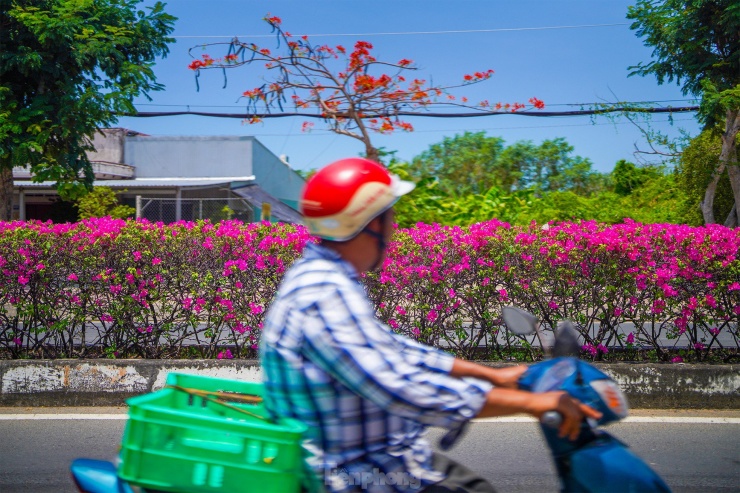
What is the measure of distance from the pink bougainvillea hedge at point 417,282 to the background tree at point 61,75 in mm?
8473

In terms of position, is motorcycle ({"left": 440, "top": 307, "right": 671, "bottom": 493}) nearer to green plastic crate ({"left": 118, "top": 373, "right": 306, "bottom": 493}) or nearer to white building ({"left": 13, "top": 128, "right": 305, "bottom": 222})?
green plastic crate ({"left": 118, "top": 373, "right": 306, "bottom": 493})

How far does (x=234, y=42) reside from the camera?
10.4 m

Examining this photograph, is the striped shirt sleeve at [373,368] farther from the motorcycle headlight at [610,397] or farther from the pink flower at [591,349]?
the pink flower at [591,349]

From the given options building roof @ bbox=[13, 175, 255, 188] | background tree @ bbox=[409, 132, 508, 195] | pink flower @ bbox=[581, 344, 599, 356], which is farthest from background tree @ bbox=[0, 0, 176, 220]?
background tree @ bbox=[409, 132, 508, 195]

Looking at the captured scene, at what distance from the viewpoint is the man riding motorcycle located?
1.78 meters

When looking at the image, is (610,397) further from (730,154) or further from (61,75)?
(730,154)

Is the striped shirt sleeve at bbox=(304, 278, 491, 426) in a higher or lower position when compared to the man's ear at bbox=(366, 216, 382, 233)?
lower

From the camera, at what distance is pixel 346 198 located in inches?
72.3

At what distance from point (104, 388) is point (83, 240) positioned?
51.8 inches

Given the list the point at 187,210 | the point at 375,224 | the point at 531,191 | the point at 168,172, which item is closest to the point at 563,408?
the point at 375,224

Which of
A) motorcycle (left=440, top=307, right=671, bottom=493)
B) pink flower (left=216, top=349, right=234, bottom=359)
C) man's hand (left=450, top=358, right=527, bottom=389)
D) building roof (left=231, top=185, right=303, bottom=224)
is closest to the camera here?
motorcycle (left=440, top=307, right=671, bottom=493)

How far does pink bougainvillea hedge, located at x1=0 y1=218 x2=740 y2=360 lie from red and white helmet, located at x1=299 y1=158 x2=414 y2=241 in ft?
14.7

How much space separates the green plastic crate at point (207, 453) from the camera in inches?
68.7

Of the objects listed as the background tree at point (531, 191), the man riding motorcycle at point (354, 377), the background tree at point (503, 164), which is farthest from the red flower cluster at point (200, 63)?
the background tree at point (503, 164)
